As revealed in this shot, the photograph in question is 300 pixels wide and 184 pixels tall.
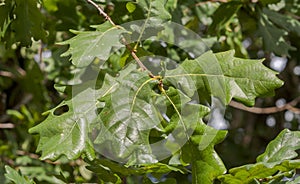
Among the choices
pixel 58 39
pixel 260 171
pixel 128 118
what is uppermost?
pixel 128 118

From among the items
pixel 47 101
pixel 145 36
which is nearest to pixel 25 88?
pixel 47 101

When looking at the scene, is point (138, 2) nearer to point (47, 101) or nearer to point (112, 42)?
point (112, 42)

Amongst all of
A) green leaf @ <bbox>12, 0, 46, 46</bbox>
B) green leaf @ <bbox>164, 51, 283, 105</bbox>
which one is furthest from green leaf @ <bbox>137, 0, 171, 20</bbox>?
green leaf @ <bbox>12, 0, 46, 46</bbox>

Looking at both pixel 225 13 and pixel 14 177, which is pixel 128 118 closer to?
pixel 14 177

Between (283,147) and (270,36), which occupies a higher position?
(283,147)

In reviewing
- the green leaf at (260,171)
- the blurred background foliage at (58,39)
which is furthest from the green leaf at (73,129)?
the green leaf at (260,171)

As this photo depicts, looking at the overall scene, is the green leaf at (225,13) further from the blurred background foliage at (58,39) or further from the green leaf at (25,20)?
the green leaf at (25,20)

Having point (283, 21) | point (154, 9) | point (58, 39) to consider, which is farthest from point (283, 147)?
point (58, 39)
